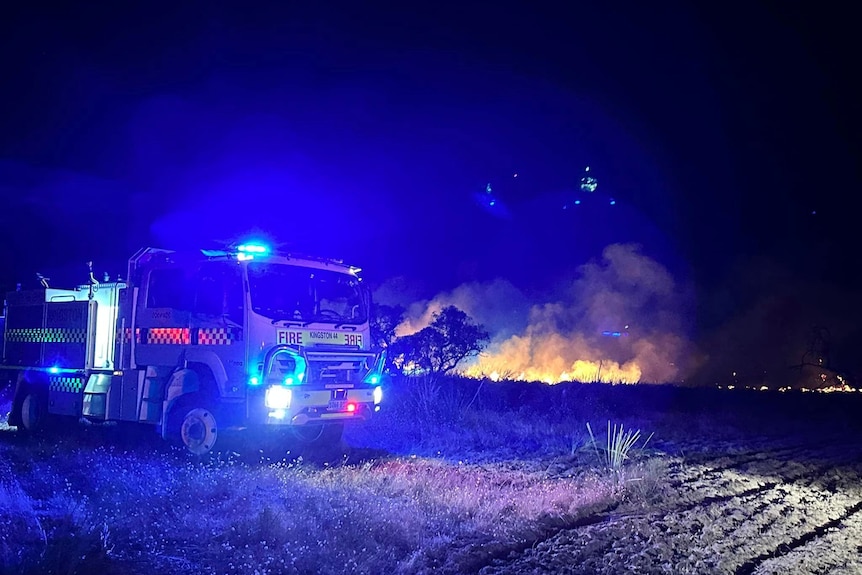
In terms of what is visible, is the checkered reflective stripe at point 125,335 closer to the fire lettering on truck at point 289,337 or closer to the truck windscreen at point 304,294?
the truck windscreen at point 304,294

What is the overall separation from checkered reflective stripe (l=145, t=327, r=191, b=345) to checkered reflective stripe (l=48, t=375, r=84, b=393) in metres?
1.88

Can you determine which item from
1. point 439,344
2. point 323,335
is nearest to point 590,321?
point 439,344

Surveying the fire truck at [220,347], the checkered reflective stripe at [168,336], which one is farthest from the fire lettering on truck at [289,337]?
the checkered reflective stripe at [168,336]

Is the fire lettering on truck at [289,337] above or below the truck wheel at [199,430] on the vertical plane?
above

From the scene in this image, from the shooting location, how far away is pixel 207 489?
7.43 metres

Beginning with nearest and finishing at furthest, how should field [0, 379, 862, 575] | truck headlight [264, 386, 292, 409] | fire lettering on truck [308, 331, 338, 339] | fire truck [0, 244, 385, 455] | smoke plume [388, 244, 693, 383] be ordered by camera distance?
field [0, 379, 862, 575] < truck headlight [264, 386, 292, 409] < fire truck [0, 244, 385, 455] < fire lettering on truck [308, 331, 338, 339] < smoke plume [388, 244, 693, 383]

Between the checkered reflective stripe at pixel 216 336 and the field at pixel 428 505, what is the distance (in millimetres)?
1552

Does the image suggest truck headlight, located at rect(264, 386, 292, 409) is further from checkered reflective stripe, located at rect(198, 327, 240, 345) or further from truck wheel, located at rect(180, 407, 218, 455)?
truck wheel, located at rect(180, 407, 218, 455)

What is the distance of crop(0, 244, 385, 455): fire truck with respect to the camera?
9641 millimetres

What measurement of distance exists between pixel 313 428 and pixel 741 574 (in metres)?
7.30

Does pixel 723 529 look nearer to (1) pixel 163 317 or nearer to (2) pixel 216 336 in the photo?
(2) pixel 216 336

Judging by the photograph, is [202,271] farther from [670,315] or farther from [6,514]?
[670,315]

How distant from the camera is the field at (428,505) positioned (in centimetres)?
574

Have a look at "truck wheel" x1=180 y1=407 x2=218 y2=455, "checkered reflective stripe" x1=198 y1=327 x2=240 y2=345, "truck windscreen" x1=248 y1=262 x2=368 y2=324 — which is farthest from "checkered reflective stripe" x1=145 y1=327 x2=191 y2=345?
"truck windscreen" x1=248 y1=262 x2=368 y2=324
